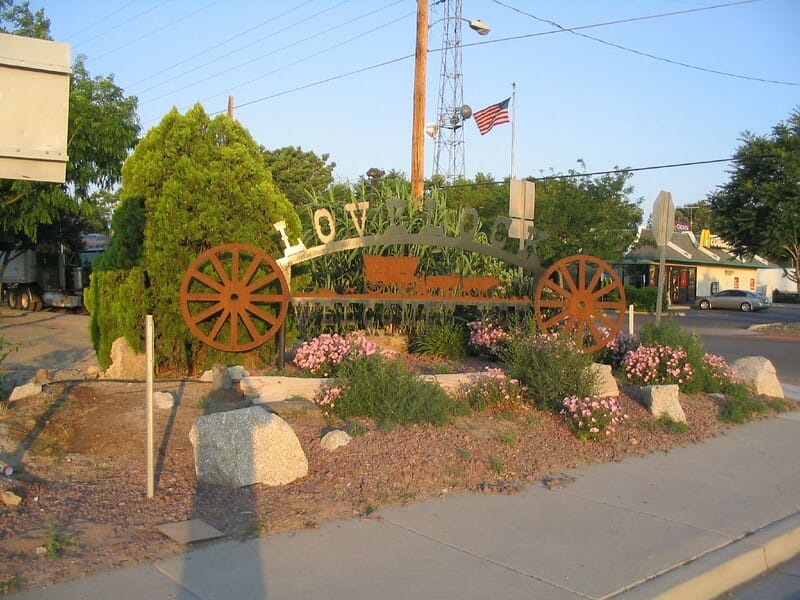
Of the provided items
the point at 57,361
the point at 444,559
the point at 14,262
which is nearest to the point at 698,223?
the point at 14,262

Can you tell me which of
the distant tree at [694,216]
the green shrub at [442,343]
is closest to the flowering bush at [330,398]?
the green shrub at [442,343]

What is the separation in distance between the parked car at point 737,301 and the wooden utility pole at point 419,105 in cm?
3370

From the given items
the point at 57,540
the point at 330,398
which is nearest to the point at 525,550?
the point at 57,540

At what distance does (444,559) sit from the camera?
5.07 meters

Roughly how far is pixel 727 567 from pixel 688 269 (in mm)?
50287

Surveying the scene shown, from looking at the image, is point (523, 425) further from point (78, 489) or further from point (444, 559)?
point (78, 489)

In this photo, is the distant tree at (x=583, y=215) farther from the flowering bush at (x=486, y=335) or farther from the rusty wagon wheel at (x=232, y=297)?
the rusty wagon wheel at (x=232, y=297)

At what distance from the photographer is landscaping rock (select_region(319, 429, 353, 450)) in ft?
23.4

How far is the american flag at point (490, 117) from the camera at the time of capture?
94.7 ft

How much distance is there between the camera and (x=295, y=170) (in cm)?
3519

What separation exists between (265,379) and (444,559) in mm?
4447

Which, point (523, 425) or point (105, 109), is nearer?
point (523, 425)

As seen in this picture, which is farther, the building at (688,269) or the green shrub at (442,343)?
the building at (688,269)

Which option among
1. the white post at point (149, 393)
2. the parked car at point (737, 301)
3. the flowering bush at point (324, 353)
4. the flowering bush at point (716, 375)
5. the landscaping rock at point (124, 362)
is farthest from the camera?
the parked car at point (737, 301)
